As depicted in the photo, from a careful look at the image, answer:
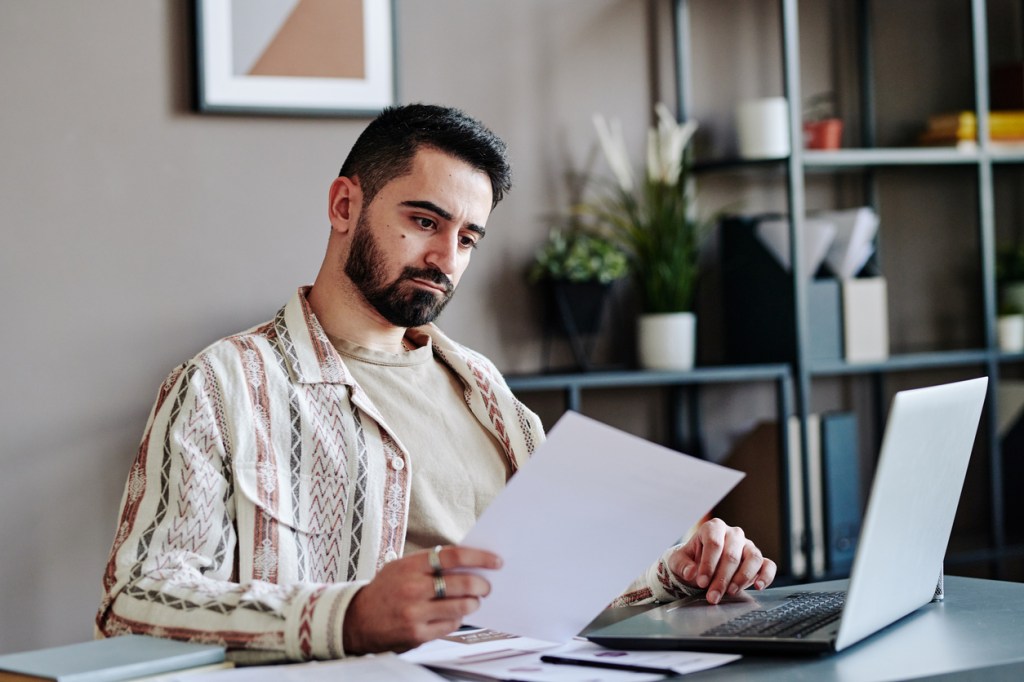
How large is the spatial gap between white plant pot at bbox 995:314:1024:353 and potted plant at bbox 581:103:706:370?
853 mm

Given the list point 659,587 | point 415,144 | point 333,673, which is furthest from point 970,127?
point 333,673

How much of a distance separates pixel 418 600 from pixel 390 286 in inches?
26.5

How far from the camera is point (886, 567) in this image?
1127 mm

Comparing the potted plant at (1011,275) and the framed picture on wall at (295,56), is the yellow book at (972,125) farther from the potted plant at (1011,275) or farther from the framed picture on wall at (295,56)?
the framed picture on wall at (295,56)

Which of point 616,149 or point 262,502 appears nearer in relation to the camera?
point 262,502

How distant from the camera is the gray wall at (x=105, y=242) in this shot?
92.8 inches

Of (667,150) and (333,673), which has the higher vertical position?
(667,150)

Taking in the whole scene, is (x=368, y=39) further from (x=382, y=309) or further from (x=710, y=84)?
(x=382, y=309)

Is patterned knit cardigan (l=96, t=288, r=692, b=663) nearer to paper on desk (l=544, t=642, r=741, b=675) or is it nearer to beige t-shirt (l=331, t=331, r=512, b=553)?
beige t-shirt (l=331, t=331, r=512, b=553)

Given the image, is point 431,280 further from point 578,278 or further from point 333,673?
point 578,278

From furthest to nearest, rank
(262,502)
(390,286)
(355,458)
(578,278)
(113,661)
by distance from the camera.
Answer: (578,278)
(390,286)
(355,458)
(262,502)
(113,661)

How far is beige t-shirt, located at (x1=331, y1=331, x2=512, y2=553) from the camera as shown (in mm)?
1632

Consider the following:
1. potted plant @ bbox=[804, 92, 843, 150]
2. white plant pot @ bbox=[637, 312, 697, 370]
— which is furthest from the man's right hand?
potted plant @ bbox=[804, 92, 843, 150]

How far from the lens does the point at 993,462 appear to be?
3.04m
